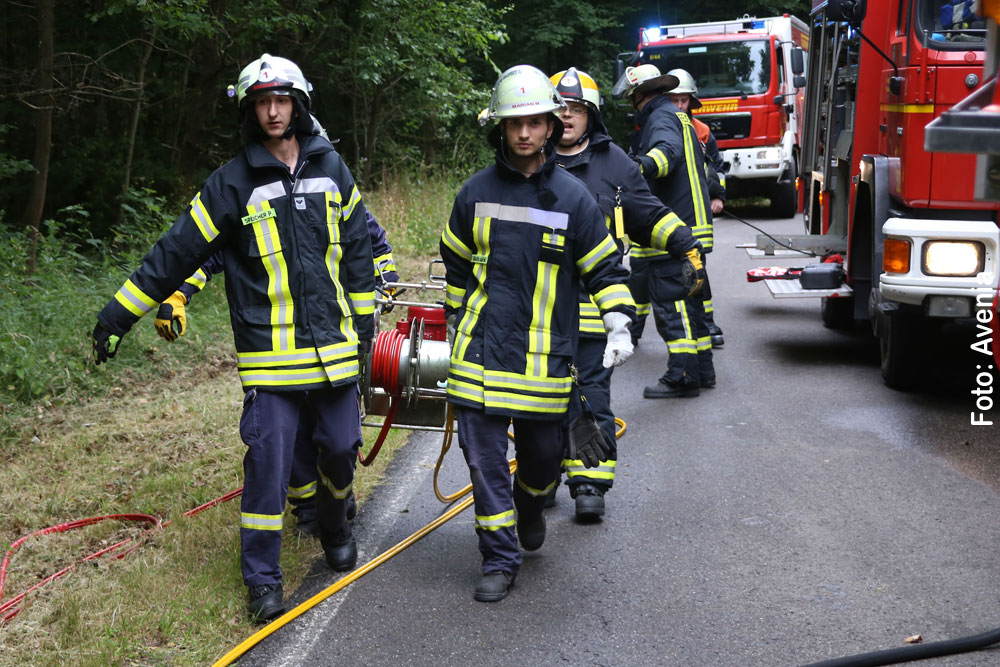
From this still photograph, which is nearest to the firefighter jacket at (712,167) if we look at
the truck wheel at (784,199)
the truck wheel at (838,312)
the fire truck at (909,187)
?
the truck wheel at (838,312)

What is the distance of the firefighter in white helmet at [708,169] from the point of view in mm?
8359

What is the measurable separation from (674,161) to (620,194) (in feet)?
6.53

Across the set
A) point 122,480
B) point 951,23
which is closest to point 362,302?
A: point 122,480

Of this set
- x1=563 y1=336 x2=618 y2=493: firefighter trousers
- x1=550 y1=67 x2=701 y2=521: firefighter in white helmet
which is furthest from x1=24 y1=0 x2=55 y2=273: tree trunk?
x1=563 y1=336 x2=618 y2=493: firefighter trousers

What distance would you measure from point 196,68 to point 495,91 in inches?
526

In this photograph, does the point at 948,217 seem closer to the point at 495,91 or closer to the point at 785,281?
the point at 785,281

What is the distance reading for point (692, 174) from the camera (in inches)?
316

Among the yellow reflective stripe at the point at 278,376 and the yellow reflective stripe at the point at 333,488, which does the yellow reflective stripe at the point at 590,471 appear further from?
the yellow reflective stripe at the point at 278,376

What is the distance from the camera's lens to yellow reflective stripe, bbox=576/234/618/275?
15.0 ft

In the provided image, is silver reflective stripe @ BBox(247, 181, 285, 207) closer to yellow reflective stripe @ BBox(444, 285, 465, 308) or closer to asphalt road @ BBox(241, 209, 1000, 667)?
yellow reflective stripe @ BBox(444, 285, 465, 308)

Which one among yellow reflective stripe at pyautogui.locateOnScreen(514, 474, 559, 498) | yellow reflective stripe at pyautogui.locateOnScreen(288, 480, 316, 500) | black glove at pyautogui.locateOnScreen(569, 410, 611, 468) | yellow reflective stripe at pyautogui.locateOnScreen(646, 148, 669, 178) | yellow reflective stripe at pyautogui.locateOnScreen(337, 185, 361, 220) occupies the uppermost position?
yellow reflective stripe at pyautogui.locateOnScreen(337, 185, 361, 220)

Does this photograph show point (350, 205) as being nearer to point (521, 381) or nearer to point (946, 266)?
point (521, 381)

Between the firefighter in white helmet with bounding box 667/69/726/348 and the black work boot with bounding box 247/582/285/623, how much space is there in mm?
4466

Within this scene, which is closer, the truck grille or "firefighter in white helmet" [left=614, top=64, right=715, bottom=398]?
"firefighter in white helmet" [left=614, top=64, right=715, bottom=398]
